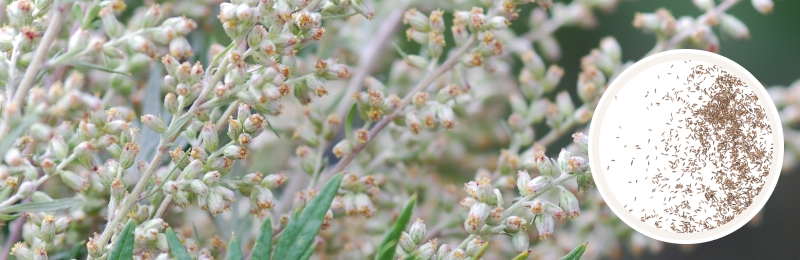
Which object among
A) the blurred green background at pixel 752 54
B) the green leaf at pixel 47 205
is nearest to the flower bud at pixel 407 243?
the green leaf at pixel 47 205

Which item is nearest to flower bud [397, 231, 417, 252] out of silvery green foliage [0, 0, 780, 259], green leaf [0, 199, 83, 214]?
silvery green foliage [0, 0, 780, 259]

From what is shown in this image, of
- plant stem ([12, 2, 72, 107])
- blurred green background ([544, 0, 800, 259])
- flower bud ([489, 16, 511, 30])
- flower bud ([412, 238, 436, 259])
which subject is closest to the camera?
plant stem ([12, 2, 72, 107])

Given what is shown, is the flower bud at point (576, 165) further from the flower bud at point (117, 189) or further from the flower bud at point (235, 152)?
the flower bud at point (117, 189)

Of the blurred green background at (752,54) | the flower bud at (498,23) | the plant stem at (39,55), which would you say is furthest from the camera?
the blurred green background at (752,54)

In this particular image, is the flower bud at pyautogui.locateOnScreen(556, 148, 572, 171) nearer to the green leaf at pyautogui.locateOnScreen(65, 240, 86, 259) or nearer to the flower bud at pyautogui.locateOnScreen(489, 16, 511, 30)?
the flower bud at pyautogui.locateOnScreen(489, 16, 511, 30)

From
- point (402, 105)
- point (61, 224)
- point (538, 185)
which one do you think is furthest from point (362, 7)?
point (61, 224)

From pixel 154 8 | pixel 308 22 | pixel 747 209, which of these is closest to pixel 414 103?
pixel 308 22

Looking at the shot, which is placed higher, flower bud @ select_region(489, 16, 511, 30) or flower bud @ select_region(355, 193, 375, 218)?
flower bud @ select_region(489, 16, 511, 30)
